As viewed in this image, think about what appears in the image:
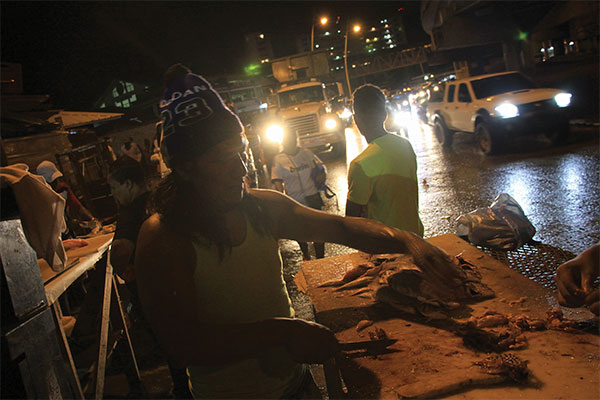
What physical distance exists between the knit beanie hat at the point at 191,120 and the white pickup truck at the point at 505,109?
12216 mm

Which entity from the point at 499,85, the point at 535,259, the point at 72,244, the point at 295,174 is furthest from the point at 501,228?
the point at 499,85

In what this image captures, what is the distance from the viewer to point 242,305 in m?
1.72

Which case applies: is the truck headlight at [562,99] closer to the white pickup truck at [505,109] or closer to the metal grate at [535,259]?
the white pickup truck at [505,109]

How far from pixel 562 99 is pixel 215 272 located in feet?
43.1

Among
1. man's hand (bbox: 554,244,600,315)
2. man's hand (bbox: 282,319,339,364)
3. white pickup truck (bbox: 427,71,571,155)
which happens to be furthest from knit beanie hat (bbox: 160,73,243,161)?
white pickup truck (bbox: 427,71,571,155)

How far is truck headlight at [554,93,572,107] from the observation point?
1173cm

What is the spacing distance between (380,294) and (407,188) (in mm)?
1176

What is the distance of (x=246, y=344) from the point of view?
151 cm

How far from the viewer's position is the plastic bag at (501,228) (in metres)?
4.81

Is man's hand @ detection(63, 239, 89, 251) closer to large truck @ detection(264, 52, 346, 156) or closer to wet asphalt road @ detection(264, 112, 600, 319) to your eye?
wet asphalt road @ detection(264, 112, 600, 319)

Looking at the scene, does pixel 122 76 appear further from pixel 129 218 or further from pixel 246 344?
pixel 246 344

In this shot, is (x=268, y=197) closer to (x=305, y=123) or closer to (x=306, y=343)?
(x=306, y=343)

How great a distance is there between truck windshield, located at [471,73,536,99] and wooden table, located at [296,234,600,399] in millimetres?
12023

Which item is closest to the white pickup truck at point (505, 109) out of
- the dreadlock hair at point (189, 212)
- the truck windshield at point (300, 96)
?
the truck windshield at point (300, 96)
